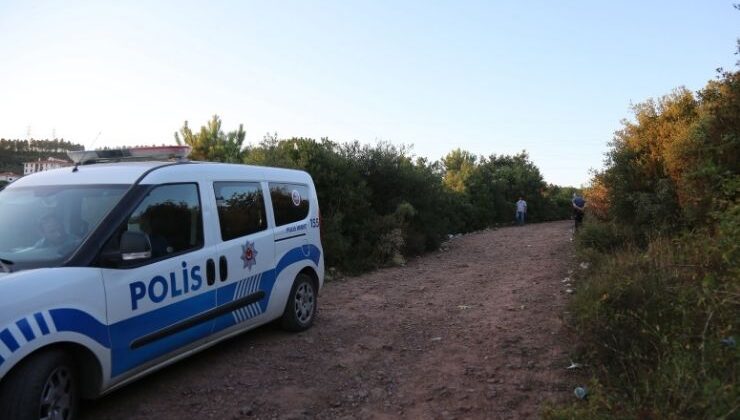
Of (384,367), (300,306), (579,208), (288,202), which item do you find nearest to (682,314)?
(384,367)

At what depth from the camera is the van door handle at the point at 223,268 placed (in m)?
4.92

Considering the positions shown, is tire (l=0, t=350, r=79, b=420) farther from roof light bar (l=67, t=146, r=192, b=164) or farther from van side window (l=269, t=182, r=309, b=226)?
van side window (l=269, t=182, r=309, b=226)

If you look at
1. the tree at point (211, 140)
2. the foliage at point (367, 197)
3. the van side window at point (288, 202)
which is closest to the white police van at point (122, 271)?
the van side window at point (288, 202)

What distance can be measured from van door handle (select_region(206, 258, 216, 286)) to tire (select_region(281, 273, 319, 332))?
1.52 m

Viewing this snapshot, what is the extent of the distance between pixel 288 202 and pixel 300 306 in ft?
4.13

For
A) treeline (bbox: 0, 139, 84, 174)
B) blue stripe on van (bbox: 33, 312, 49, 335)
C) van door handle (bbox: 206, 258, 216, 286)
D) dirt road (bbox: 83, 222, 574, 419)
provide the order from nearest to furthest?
blue stripe on van (bbox: 33, 312, 49, 335), dirt road (bbox: 83, 222, 574, 419), van door handle (bbox: 206, 258, 216, 286), treeline (bbox: 0, 139, 84, 174)

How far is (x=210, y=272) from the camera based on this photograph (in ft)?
15.8

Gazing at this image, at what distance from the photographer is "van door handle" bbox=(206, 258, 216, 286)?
4.78 meters

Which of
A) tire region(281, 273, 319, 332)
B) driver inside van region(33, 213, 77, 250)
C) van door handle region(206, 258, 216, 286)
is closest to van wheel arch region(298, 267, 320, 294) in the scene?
tire region(281, 273, 319, 332)

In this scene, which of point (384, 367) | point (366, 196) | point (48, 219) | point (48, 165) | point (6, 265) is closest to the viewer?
point (6, 265)

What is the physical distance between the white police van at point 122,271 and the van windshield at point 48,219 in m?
0.01

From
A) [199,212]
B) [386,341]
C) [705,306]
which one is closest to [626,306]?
[705,306]

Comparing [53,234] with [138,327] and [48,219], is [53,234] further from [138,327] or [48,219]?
[138,327]

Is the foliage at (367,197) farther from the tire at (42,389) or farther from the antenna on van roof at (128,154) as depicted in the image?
the tire at (42,389)
